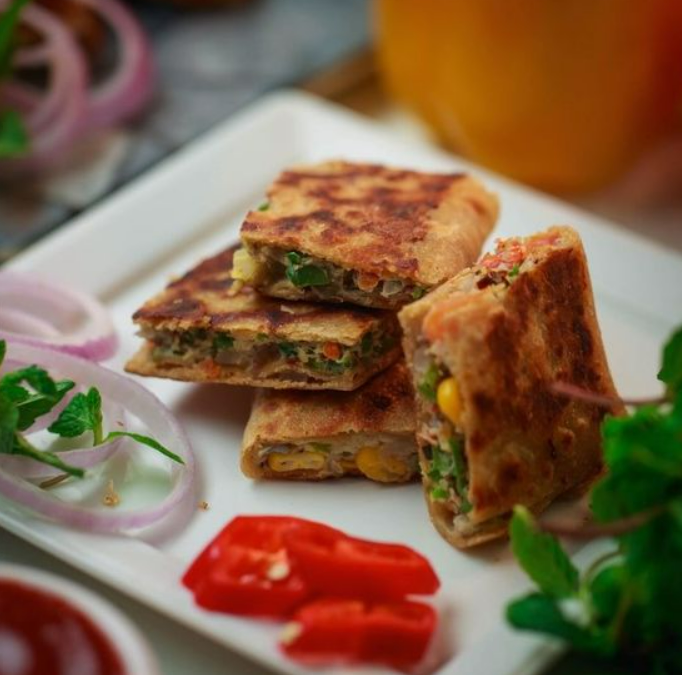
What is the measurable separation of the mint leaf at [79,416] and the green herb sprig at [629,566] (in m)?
1.13

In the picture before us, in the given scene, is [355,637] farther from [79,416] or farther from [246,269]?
[246,269]

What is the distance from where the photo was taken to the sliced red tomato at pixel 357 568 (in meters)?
2.72

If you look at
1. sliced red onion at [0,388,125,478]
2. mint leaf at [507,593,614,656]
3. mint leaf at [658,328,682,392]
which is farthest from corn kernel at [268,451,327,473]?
mint leaf at [658,328,682,392]

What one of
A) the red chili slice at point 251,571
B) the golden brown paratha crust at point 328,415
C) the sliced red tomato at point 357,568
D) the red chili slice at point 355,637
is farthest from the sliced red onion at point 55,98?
the red chili slice at point 355,637

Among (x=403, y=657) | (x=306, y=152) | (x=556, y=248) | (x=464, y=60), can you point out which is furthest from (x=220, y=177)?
(x=403, y=657)

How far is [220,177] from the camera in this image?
14.1 feet

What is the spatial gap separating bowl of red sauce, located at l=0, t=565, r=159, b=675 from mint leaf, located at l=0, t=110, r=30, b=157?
2138 millimetres

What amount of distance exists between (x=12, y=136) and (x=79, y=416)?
5.62 feet

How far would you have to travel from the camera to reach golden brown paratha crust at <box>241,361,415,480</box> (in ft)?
10.2

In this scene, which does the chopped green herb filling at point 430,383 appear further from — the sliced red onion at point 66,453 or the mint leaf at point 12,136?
the mint leaf at point 12,136

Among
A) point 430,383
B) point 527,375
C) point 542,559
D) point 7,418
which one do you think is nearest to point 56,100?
point 7,418

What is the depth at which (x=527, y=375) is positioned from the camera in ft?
9.34

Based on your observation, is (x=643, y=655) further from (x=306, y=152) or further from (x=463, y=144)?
(x=463, y=144)

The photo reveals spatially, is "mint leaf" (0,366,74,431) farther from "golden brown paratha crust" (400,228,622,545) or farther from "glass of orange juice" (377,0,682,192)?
"glass of orange juice" (377,0,682,192)
